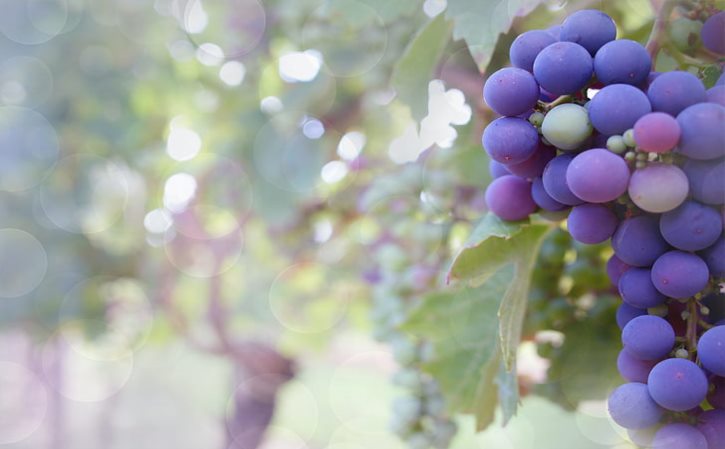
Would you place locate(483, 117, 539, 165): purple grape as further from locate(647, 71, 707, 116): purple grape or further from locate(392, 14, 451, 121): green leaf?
locate(392, 14, 451, 121): green leaf

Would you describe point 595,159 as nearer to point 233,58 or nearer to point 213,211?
point 233,58

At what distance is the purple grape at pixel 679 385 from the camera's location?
326mm

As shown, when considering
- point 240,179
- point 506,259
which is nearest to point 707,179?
point 506,259

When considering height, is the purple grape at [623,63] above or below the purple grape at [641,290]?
above

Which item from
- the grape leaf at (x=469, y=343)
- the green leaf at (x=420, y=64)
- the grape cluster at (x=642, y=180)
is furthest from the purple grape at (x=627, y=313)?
the green leaf at (x=420, y=64)

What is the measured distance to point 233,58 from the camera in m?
1.27

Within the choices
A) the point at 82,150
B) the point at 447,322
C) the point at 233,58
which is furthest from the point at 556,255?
the point at 82,150

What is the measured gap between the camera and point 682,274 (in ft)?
1.10

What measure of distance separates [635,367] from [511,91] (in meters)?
0.15

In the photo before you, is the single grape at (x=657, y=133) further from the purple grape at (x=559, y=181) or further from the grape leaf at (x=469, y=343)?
the grape leaf at (x=469, y=343)

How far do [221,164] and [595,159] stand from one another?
1.11 metres

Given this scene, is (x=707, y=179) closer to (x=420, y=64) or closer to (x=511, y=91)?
(x=511, y=91)

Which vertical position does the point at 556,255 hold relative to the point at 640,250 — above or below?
below

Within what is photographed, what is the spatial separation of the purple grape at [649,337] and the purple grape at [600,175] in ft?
0.22
